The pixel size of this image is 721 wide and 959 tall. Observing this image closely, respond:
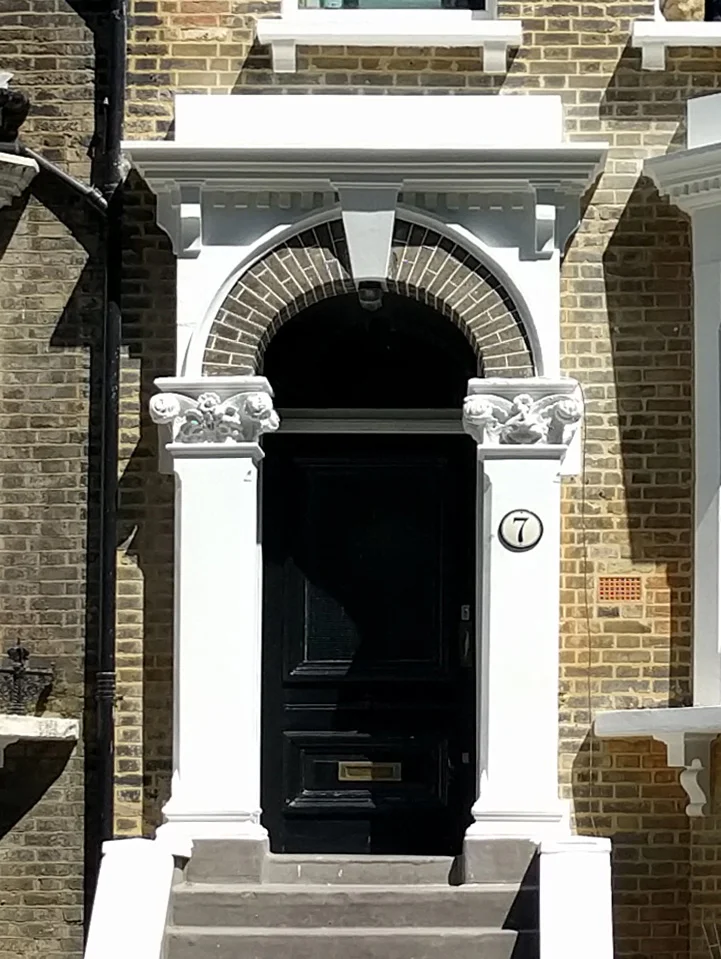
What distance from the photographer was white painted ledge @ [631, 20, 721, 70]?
997cm

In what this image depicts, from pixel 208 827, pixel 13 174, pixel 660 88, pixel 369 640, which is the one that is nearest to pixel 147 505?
pixel 369 640

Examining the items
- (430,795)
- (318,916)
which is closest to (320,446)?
(430,795)

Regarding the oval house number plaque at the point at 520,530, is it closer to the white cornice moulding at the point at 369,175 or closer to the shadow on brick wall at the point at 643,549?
the shadow on brick wall at the point at 643,549

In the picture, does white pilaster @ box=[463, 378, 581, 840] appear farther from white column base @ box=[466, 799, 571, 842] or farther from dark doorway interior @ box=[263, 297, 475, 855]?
dark doorway interior @ box=[263, 297, 475, 855]

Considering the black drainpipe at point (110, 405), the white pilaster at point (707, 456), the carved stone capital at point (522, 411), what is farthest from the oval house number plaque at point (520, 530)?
the black drainpipe at point (110, 405)

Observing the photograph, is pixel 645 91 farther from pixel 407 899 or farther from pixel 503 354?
pixel 407 899

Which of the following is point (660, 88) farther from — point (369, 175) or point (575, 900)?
point (575, 900)

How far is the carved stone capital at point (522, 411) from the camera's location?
962 centimetres

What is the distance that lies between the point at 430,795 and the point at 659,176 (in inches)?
A: 130

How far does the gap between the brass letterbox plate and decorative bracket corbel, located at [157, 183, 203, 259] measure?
107 inches

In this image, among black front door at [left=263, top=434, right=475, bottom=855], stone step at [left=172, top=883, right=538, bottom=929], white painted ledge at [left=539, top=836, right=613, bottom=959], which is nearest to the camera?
white painted ledge at [left=539, top=836, right=613, bottom=959]

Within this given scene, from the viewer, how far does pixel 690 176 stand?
9.77 m

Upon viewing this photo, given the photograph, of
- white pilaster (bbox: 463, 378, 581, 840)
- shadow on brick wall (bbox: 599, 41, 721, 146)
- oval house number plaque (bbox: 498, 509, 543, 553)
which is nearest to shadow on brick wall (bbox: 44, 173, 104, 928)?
white pilaster (bbox: 463, 378, 581, 840)

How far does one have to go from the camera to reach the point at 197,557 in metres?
9.60
